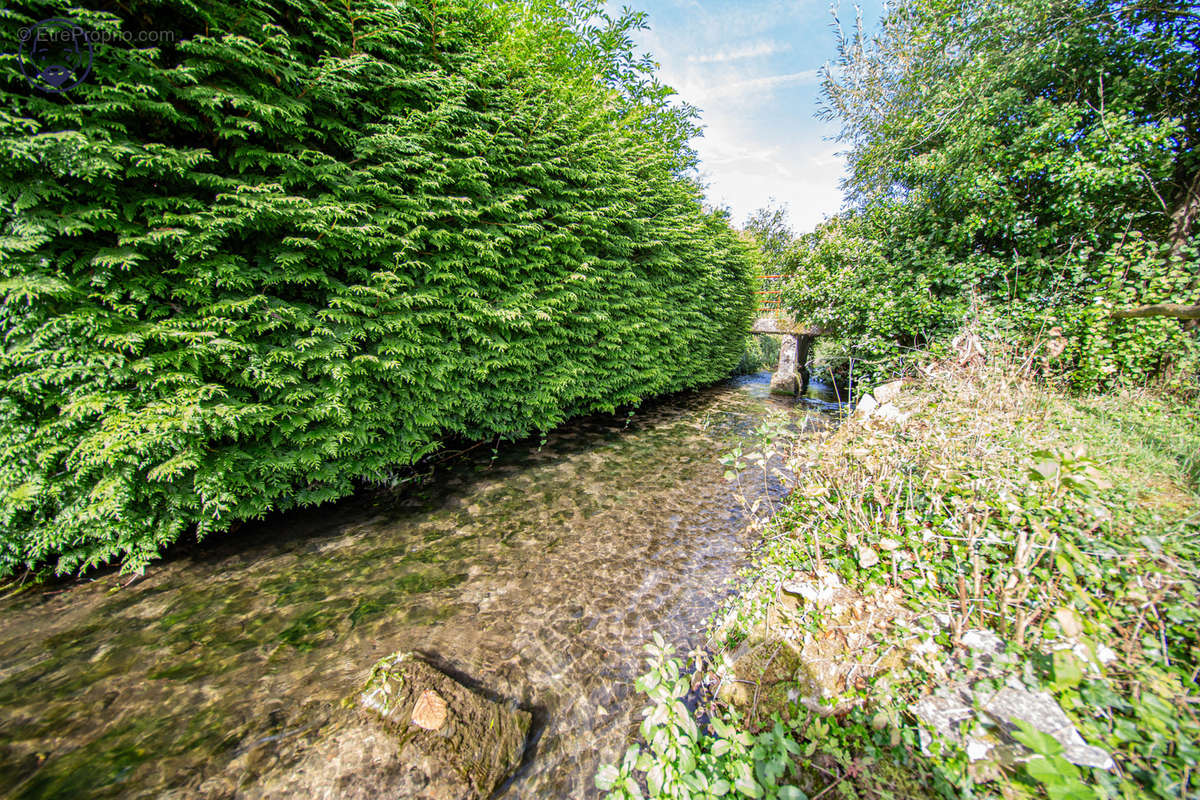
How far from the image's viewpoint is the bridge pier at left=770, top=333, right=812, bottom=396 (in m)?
12.4

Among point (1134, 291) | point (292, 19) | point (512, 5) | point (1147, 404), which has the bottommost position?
point (1147, 404)

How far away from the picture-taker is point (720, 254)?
1004cm

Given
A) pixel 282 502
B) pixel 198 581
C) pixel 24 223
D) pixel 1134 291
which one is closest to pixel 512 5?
pixel 24 223

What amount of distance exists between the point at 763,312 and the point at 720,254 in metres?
6.36

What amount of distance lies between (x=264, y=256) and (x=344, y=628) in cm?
331

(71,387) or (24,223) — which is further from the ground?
(24,223)

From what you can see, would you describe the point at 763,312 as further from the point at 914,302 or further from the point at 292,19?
the point at 292,19

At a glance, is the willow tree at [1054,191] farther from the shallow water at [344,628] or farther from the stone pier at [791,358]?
the shallow water at [344,628]

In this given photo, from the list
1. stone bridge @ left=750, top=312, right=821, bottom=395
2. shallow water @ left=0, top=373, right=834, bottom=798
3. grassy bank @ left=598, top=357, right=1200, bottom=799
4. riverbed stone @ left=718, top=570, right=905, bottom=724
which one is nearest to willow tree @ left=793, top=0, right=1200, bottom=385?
grassy bank @ left=598, top=357, right=1200, bottom=799

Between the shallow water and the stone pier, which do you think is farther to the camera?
the stone pier

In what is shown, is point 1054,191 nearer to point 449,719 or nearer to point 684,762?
point 684,762

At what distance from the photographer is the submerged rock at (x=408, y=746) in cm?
179

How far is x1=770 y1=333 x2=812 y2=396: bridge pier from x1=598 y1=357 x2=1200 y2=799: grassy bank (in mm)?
9308

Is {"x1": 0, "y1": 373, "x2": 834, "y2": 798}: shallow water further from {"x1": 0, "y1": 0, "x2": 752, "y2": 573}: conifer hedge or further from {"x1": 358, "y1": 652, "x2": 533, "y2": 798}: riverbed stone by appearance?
{"x1": 0, "y1": 0, "x2": 752, "y2": 573}: conifer hedge
